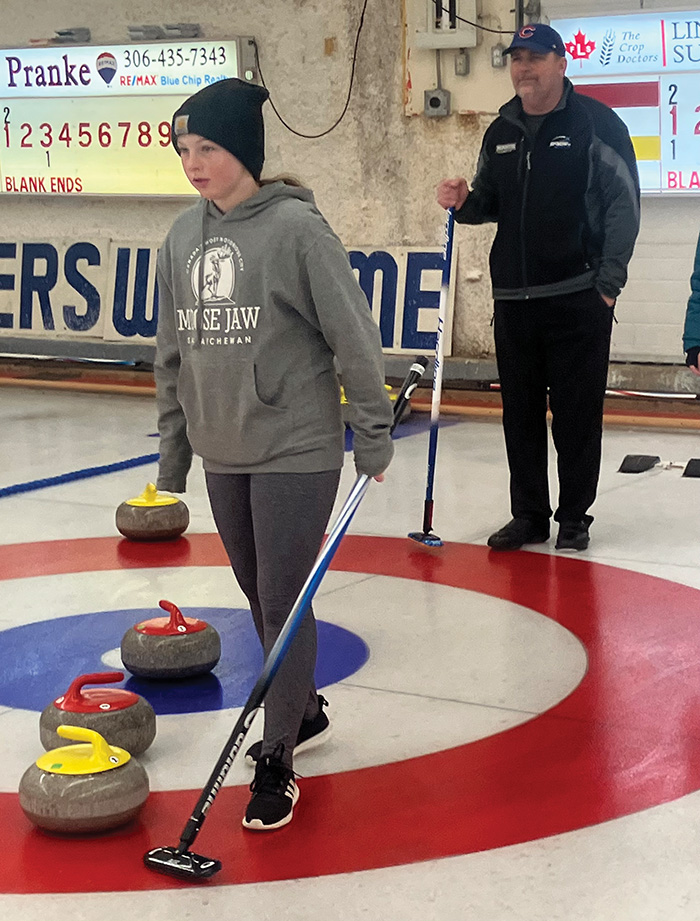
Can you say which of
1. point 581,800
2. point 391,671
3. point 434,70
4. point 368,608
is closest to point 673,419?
point 434,70

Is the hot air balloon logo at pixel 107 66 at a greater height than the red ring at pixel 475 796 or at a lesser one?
greater

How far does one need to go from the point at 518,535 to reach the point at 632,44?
472 cm

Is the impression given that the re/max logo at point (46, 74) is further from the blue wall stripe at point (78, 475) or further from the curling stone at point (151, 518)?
the curling stone at point (151, 518)

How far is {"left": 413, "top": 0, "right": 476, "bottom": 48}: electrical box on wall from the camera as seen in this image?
964 cm

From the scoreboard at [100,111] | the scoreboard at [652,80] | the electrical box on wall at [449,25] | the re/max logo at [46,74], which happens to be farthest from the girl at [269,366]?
the re/max logo at [46,74]

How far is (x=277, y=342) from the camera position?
3.09 m

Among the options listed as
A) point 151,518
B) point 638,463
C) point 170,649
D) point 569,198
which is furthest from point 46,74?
point 170,649

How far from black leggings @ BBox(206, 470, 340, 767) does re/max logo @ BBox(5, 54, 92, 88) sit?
8.58 m

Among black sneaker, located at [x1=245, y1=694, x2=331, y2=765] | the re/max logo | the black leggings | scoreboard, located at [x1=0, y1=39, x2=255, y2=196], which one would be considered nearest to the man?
black sneaker, located at [x1=245, y1=694, x2=331, y2=765]

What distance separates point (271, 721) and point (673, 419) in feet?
20.5

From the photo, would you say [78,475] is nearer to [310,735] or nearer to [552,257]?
[552,257]

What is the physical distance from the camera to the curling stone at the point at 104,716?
337 cm

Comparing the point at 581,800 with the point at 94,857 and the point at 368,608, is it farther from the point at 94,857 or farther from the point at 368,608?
the point at 368,608

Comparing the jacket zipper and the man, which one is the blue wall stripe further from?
the jacket zipper
